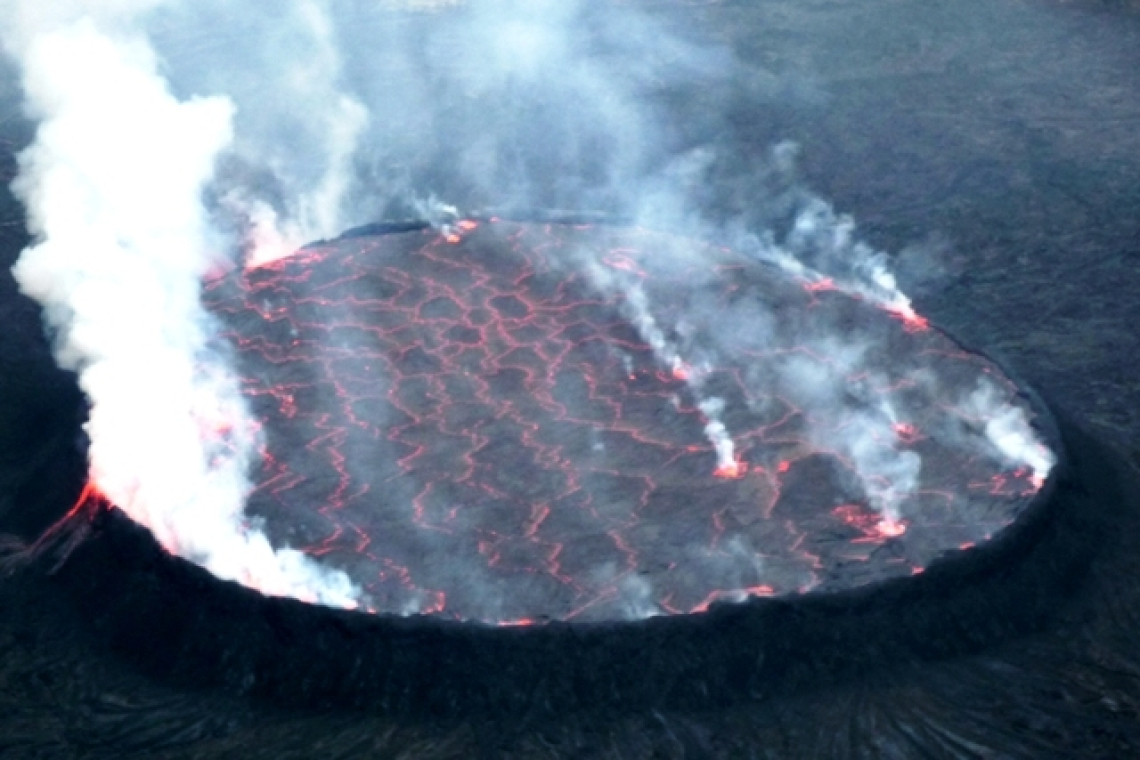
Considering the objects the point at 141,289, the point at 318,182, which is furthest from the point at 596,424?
the point at 318,182

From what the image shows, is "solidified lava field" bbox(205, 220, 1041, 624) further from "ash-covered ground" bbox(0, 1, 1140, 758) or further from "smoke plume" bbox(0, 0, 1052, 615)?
"ash-covered ground" bbox(0, 1, 1140, 758)

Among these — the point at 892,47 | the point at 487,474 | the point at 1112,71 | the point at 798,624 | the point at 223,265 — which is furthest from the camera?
the point at 892,47

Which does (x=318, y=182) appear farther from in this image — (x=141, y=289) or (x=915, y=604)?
(x=915, y=604)

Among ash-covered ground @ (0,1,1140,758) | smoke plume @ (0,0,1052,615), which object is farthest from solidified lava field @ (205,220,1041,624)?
ash-covered ground @ (0,1,1140,758)


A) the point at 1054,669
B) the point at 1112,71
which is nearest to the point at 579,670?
the point at 1054,669

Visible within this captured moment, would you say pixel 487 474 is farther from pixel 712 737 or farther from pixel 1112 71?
pixel 1112 71

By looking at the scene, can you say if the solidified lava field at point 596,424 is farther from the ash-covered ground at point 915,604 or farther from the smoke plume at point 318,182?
the ash-covered ground at point 915,604

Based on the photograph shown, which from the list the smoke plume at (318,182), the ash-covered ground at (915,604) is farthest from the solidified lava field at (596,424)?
the ash-covered ground at (915,604)
